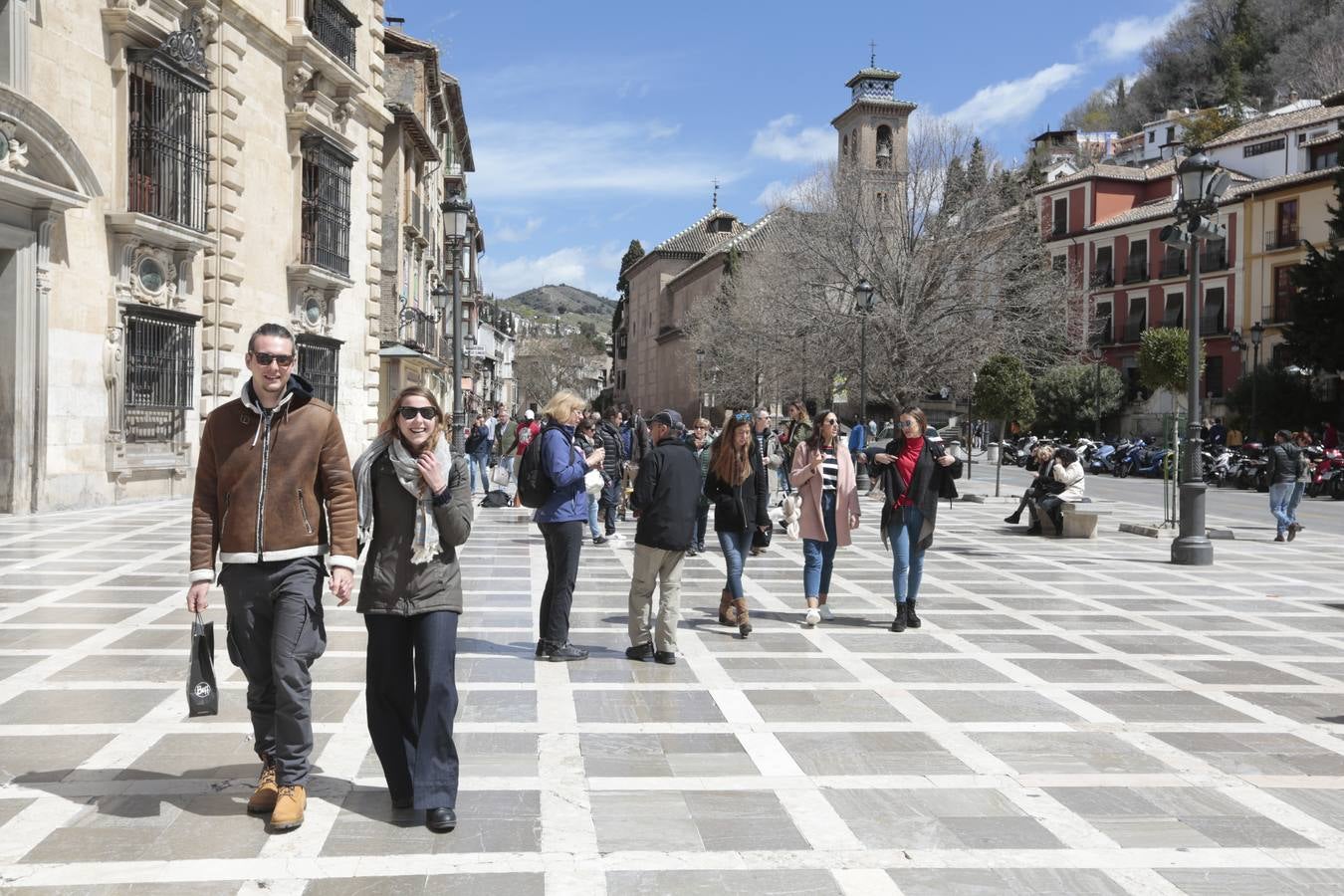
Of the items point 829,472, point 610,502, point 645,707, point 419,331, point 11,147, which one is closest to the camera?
point 645,707

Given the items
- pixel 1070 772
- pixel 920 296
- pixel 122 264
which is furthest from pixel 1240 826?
pixel 920 296

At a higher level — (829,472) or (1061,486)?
(829,472)

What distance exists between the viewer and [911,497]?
9.18 meters

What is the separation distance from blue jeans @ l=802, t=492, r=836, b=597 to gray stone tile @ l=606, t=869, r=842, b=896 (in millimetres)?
5208

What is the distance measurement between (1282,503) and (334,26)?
1893 centimetres

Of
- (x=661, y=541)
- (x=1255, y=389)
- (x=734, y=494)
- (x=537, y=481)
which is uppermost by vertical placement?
(x=1255, y=389)

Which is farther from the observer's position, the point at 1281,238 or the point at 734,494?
the point at 1281,238

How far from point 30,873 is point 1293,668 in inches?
286

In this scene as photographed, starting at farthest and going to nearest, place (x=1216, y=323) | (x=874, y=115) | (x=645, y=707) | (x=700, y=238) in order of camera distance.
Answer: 1. (x=700, y=238)
2. (x=874, y=115)
3. (x=1216, y=323)
4. (x=645, y=707)

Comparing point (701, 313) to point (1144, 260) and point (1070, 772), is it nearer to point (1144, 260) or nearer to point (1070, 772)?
point (1144, 260)

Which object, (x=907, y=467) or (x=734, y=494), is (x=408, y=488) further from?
(x=907, y=467)

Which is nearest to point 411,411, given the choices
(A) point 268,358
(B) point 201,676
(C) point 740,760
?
(A) point 268,358

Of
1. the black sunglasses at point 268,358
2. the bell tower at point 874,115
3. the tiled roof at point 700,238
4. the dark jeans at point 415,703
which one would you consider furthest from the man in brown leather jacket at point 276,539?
the tiled roof at point 700,238

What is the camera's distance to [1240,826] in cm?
463
